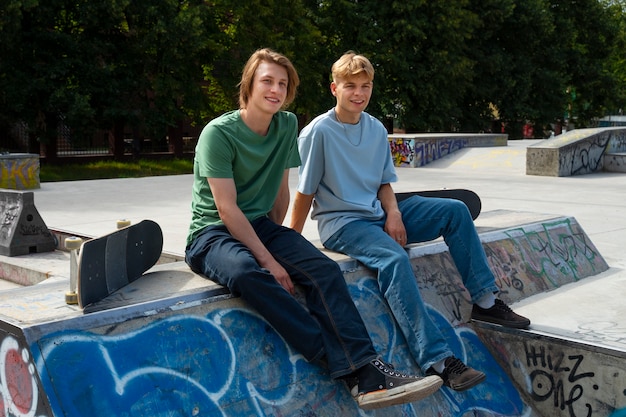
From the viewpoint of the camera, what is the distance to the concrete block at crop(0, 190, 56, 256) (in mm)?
8031

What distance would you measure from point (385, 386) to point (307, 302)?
544 millimetres

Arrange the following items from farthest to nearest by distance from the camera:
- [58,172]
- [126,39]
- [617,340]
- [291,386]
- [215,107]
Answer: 1. [215,107]
2. [126,39]
3. [58,172]
4. [617,340]
5. [291,386]

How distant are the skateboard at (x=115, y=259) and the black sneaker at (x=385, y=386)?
120cm

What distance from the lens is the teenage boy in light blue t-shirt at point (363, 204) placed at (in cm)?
405

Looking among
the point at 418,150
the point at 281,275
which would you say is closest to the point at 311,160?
the point at 281,275

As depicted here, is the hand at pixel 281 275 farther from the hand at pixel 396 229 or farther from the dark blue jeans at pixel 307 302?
the hand at pixel 396 229

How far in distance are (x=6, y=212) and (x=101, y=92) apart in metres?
16.2

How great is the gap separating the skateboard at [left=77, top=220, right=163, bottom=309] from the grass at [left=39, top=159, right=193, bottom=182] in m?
18.3

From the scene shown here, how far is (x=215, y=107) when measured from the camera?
28.5 meters

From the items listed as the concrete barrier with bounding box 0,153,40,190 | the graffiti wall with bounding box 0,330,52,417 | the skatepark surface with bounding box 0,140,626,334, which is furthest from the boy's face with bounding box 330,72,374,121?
the concrete barrier with bounding box 0,153,40,190

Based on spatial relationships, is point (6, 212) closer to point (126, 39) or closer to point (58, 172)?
point (58, 172)

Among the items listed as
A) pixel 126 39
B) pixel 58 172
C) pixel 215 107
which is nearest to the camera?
pixel 58 172

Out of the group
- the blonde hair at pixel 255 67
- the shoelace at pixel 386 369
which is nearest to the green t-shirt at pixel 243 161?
the blonde hair at pixel 255 67

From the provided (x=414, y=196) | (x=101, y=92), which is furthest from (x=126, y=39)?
(x=414, y=196)
